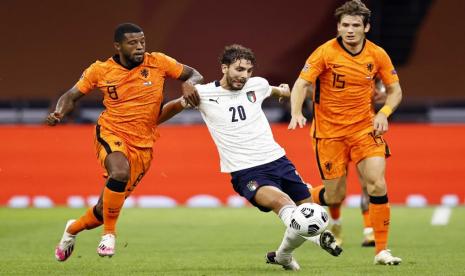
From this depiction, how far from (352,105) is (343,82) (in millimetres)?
262

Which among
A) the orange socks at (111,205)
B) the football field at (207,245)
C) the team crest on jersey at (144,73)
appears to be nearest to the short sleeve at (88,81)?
the team crest on jersey at (144,73)

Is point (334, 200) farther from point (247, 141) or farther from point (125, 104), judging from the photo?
point (125, 104)

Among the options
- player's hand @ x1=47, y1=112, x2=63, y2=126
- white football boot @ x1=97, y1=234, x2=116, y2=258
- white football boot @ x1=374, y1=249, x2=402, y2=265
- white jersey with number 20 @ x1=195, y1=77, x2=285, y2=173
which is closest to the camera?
white football boot @ x1=97, y1=234, x2=116, y2=258

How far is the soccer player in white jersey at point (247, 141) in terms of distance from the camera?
423 inches

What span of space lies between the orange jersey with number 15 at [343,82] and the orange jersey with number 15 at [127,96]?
1.46m

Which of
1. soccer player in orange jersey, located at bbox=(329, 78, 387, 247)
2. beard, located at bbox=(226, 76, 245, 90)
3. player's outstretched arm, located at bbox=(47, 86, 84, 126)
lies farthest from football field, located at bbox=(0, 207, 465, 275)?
beard, located at bbox=(226, 76, 245, 90)

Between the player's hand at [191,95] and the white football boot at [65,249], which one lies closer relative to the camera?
the player's hand at [191,95]

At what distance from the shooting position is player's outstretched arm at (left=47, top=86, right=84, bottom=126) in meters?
11.2

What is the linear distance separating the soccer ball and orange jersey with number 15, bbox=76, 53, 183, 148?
7.08 feet

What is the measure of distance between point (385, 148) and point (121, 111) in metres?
2.55

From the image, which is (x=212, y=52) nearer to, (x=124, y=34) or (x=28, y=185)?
(x=28, y=185)

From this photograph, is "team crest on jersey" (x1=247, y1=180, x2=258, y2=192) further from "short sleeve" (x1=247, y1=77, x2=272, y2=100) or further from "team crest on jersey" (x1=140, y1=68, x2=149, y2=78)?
"team crest on jersey" (x1=140, y1=68, x2=149, y2=78)

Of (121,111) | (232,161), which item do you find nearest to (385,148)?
(232,161)

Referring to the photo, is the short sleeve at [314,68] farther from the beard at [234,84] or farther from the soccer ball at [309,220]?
the soccer ball at [309,220]
